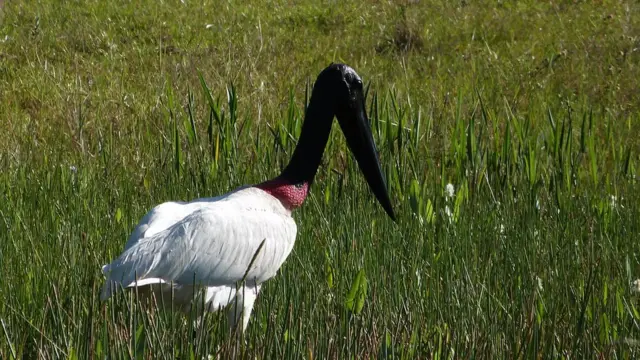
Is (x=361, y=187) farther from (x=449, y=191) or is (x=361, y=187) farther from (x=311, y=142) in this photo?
(x=311, y=142)

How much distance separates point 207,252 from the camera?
296cm

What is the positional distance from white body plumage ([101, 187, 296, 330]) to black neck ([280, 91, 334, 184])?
0.32 metres

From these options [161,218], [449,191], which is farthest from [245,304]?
[449,191]

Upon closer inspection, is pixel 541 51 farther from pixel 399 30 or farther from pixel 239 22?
pixel 239 22

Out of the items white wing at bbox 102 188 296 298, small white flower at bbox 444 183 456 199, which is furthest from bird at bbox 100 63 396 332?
small white flower at bbox 444 183 456 199

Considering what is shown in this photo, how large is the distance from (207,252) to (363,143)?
3.35ft

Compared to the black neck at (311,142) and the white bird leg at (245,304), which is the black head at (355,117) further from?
the white bird leg at (245,304)

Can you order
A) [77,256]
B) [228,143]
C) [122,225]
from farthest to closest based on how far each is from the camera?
[228,143] < [122,225] < [77,256]

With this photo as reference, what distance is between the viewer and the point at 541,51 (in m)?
7.44

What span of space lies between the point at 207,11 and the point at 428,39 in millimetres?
1835

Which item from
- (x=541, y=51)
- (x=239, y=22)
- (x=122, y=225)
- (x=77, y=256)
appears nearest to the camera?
(x=77, y=256)

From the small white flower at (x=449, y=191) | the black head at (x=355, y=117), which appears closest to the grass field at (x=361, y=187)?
the small white flower at (x=449, y=191)

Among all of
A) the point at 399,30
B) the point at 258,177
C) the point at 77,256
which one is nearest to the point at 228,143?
the point at 258,177

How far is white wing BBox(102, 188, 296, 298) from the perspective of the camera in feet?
9.07
